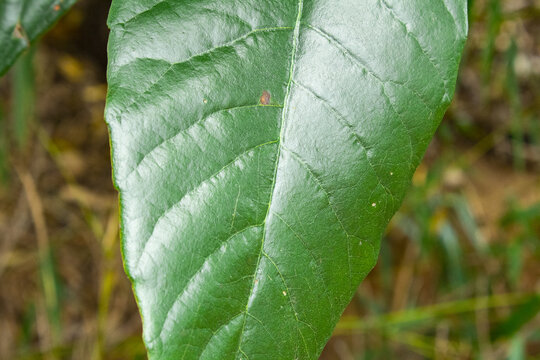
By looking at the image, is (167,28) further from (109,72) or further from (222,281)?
(222,281)

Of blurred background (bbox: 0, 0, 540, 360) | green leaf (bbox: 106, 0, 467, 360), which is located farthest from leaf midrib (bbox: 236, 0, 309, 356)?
blurred background (bbox: 0, 0, 540, 360)

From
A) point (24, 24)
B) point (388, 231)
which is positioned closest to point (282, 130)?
point (24, 24)

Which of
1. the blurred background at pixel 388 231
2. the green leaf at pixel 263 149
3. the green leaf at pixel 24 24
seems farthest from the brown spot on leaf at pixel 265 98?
the blurred background at pixel 388 231

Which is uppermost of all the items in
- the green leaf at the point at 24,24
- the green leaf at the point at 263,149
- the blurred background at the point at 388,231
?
the green leaf at the point at 24,24

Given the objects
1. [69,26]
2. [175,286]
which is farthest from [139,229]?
[69,26]

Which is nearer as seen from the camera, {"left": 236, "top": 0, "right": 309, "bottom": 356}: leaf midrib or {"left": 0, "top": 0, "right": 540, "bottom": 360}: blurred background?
{"left": 236, "top": 0, "right": 309, "bottom": 356}: leaf midrib

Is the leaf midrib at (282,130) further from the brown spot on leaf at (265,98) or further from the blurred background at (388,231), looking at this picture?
the blurred background at (388,231)

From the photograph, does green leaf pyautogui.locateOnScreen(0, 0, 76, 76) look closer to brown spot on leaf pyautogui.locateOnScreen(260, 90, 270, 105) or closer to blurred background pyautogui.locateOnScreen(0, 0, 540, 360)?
brown spot on leaf pyautogui.locateOnScreen(260, 90, 270, 105)
